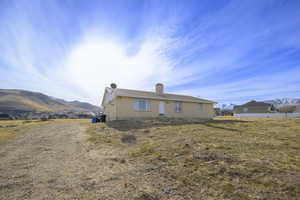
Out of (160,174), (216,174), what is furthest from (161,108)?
(216,174)

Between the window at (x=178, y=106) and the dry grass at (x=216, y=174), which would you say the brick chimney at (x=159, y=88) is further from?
the dry grass at (x=216, y=174)

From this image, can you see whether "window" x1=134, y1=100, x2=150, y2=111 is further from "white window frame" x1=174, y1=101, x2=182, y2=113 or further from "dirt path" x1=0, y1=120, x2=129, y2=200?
"dirt path" x1=0, y1=120, x2=129, y2=200

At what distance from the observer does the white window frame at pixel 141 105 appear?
1409 cm

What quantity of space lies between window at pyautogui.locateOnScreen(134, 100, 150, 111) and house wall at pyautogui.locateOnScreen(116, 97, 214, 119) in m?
0.33

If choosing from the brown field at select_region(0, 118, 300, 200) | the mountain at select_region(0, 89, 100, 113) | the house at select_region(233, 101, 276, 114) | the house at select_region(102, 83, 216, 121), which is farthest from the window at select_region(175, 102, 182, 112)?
the mountain at select_region(0, 89, 100, 113)

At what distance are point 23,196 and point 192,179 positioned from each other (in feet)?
10.2

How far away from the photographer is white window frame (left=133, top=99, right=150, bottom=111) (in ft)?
46.2

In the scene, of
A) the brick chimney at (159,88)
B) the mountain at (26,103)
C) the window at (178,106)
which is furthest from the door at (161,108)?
the mountain at (26,103)

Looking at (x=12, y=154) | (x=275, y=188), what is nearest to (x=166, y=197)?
(x=275, y=188)

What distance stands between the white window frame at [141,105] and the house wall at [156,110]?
317mm

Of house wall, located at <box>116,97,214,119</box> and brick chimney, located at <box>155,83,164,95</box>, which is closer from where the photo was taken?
house wall, located at <box>116,97,214,119</box>

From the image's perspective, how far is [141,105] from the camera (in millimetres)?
14391

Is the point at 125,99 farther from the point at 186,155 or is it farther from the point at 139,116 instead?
the point at 186,155

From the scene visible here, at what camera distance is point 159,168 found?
3338mm
